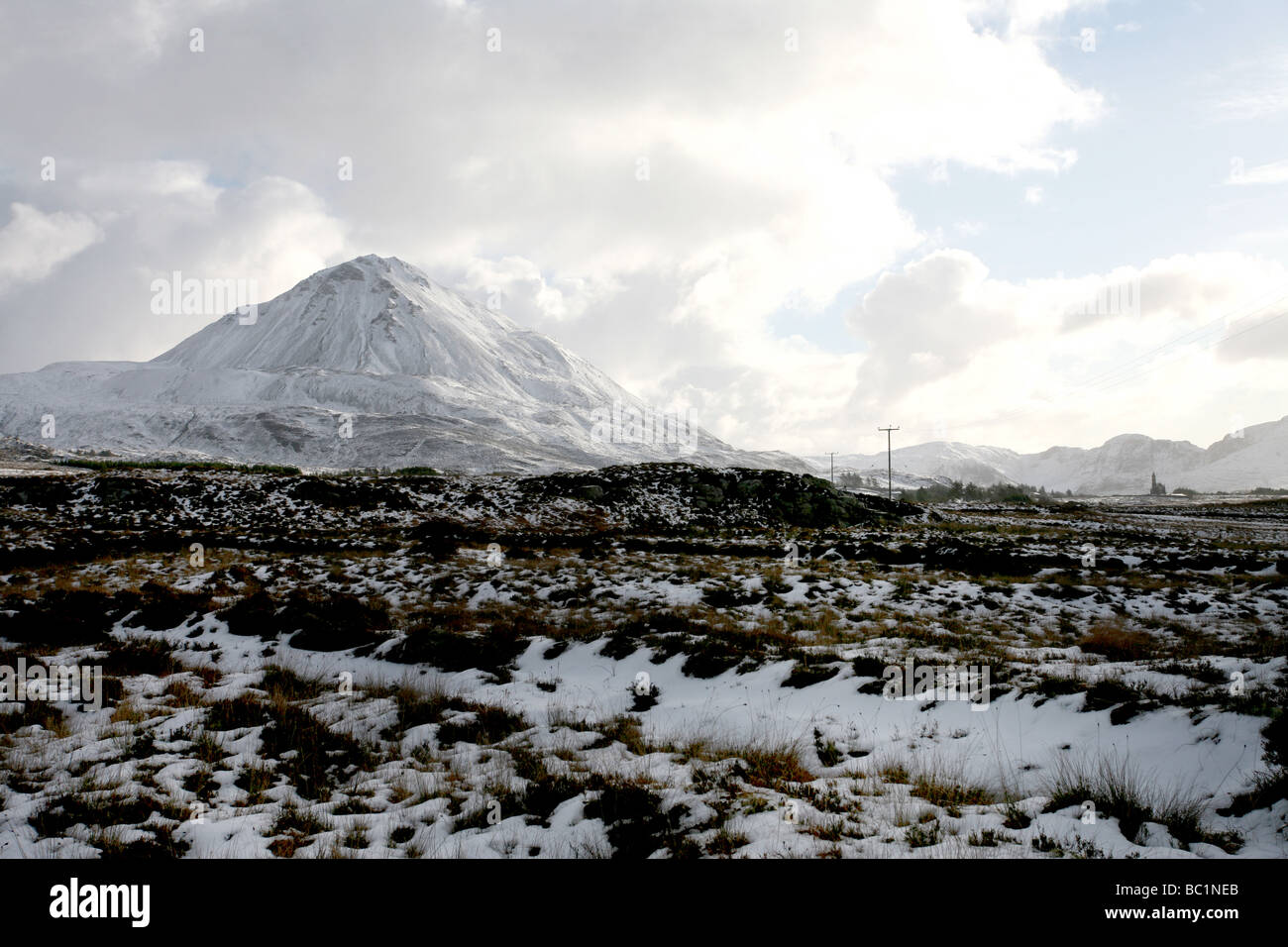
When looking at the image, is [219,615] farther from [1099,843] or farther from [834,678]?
[1099,843]

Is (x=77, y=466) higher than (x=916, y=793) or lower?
higher

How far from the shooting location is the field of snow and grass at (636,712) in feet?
17.4

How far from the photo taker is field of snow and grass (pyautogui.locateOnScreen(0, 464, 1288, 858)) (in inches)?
208

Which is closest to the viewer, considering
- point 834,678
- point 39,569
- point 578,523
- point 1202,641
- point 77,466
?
point 834,678

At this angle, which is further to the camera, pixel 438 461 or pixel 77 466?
pixel 438 461

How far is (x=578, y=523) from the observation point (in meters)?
44.3

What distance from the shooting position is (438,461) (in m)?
185

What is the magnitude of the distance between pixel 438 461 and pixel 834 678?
187 meters

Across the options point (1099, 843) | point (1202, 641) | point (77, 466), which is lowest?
point (1202, 641)

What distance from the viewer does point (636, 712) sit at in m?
9.45

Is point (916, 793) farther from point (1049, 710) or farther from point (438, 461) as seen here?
point (438, 461)
